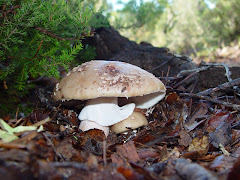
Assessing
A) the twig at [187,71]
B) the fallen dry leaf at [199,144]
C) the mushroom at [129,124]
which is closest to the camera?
the fallen dry leaf at [199,144]

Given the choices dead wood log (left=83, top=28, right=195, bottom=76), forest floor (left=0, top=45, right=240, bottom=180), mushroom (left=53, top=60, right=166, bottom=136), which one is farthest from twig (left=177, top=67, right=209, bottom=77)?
mushroom (left=53, top=60, right=166, bottom=136)

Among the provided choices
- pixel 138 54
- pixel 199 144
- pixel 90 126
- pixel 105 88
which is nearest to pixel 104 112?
pixel 90 126

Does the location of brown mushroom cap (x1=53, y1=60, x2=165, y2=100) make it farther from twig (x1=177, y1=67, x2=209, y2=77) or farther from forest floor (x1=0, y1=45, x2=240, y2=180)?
twig (x1=177, y1=67, x2=209, y2=77)

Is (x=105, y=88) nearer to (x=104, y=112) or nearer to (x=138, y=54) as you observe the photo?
(x=104, y=112)

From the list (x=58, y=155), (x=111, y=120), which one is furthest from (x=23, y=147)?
(x=111, y=120)

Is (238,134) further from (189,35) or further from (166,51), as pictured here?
(189,35)

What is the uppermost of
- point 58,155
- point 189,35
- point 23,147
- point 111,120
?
point 23,147

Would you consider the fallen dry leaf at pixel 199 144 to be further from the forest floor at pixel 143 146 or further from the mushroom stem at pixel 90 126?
the mushroom stem at pixel 90 126

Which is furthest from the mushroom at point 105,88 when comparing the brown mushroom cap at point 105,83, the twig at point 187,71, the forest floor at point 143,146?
the twig at point 187,71

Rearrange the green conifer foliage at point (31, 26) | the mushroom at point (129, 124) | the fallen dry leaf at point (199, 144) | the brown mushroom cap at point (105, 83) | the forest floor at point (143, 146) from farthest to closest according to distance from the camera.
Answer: the mushroom at point (129, 124)
the green conifer foliage at point (31, 26)
the brown mushroom cap at point (105, 83)
the fallen dry leaf at point (199, 144)
the forest floor at point (143, 146)
